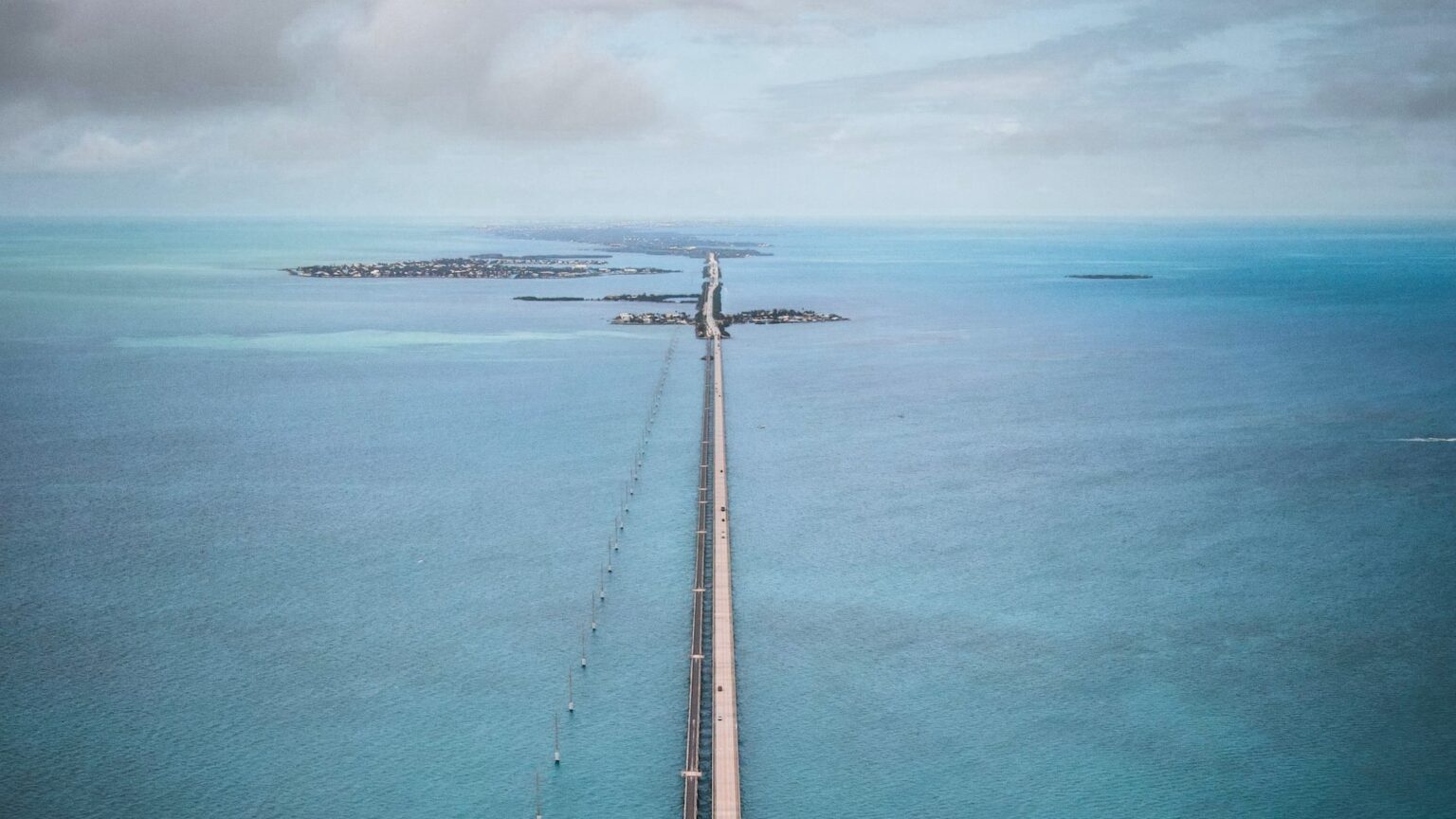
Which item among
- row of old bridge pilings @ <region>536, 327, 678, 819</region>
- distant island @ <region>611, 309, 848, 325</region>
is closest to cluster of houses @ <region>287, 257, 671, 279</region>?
distant island @ <region>611, 309, 848, 325</region>

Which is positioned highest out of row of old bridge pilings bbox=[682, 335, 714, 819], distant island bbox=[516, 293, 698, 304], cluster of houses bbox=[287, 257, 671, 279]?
cluster of houses bbox=[287, 257, 671, 279]

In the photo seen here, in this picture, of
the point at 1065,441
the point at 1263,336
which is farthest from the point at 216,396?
the point at 1263,336

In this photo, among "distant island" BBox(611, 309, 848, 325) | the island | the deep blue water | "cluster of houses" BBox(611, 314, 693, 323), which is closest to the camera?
the deep blue water

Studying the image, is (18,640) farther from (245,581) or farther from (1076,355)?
(1076,355)

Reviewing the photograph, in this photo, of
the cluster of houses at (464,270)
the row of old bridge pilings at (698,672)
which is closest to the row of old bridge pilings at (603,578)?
the row of old bridge pilings at (698,672)

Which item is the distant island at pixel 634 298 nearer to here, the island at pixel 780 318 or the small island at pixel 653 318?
the island at pixel 780 318

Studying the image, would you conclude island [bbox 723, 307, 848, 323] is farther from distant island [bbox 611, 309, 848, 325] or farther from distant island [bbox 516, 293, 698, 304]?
distant island [bbox 516, 293, 698, 304]

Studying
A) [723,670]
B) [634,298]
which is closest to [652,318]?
[634,298]

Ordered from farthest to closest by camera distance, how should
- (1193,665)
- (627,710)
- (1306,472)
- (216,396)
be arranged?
(216,396)
(1306,472)
(1193,665)
(627,710)
